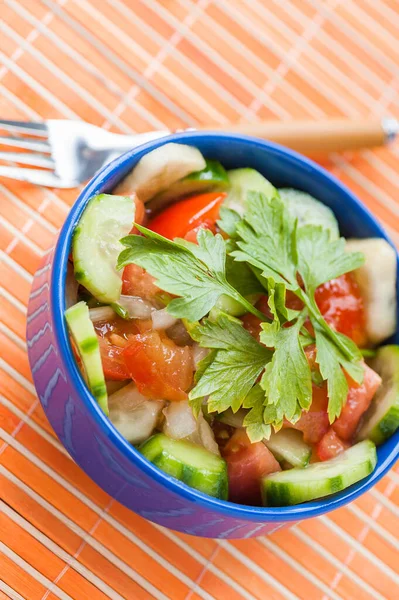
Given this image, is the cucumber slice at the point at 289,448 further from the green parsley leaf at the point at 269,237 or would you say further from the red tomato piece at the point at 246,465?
the green parsley leaf at the point at 269,237

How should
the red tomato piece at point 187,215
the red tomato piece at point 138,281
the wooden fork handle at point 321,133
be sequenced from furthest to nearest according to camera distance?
the wooden fork handle at point 321,133 < the red tomato piece at point 187,215 < the red tomato piece at point 138,281

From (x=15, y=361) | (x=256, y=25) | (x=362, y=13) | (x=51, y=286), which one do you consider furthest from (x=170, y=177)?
(x=362, y=13)

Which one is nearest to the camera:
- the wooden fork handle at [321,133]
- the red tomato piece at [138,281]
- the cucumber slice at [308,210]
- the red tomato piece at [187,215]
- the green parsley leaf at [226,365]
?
the green parsley leaf at [226,365]

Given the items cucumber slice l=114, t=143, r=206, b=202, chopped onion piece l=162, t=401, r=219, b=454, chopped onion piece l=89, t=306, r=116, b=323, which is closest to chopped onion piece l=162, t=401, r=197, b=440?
chopped onion piece l=162, t=401, r=219, b=454

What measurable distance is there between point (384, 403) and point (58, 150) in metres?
1.00

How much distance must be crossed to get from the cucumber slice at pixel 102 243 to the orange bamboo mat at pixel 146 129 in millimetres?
436

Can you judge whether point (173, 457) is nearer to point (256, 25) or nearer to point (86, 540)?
point (86, 540)

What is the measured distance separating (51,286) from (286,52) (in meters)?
1.19

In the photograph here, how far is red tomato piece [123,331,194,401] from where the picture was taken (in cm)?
136

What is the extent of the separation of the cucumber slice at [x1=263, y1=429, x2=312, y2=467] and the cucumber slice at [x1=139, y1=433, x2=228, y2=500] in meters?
0.14

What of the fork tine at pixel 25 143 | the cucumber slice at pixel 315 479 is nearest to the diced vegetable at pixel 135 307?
the cucumber slice at pixel 315 479

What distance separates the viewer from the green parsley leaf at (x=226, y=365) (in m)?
1.35

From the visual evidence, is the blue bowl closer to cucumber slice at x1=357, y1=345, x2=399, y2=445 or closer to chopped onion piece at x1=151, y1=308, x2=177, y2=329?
cucumber slice at x1=357, y1=345, x2=399, y2=445

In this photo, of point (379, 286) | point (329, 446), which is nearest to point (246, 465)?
point (329, 446)
